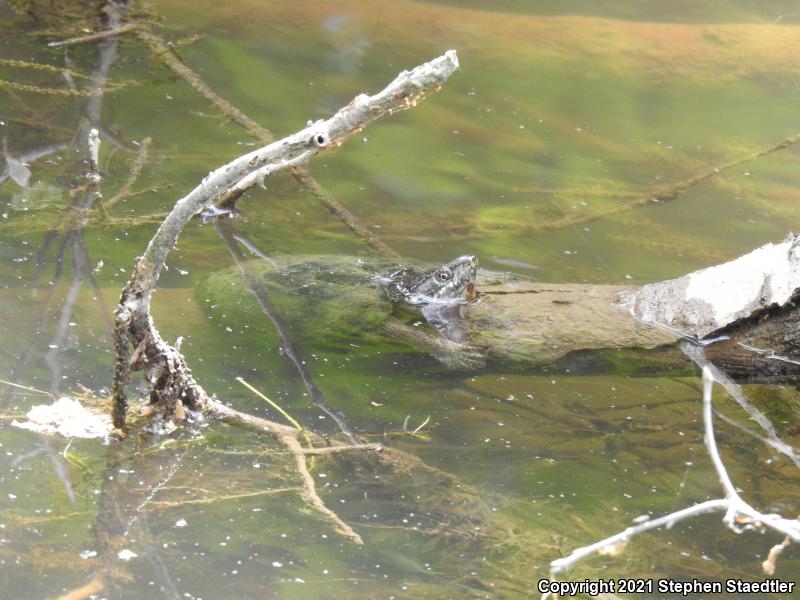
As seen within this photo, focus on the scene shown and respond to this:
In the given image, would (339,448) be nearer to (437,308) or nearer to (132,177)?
(437,308)

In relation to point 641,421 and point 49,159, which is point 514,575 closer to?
point 641,421

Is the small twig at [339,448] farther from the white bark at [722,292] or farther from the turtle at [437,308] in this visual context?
the white bark at [722,292]

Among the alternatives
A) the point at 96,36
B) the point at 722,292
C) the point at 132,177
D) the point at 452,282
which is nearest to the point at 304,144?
the point at 452,282

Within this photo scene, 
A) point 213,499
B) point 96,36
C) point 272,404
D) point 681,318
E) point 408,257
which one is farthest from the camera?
point 96,36

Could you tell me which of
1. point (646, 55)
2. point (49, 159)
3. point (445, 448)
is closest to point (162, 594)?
point (445, 448)

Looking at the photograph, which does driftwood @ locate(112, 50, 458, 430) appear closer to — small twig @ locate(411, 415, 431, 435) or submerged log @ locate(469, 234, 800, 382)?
small twig @ locate(411, 415, 431, 435)

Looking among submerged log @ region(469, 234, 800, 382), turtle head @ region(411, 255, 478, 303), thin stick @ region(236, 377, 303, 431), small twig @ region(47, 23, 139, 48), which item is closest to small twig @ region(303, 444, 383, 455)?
thin stick @ region(236, 377, 303, 431)
